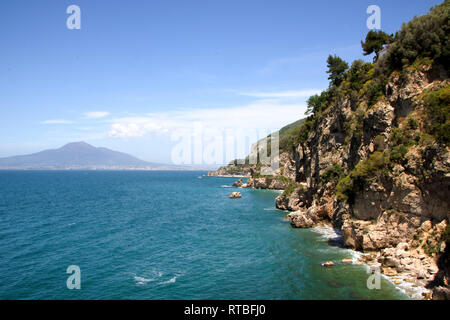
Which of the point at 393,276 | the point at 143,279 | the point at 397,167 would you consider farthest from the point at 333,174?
the point at 143,279

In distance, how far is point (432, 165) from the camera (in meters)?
27.1

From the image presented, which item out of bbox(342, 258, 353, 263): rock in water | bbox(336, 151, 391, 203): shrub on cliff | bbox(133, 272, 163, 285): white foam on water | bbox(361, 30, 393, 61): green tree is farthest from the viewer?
bbox(361, 30, 393, 61): green tree

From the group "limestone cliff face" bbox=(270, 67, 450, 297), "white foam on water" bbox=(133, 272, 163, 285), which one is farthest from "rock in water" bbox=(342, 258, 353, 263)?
"white foam on water" bbox=(133, 272, 163, 285)

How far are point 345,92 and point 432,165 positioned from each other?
26.5 meters

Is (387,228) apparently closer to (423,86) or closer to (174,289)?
(423,86)

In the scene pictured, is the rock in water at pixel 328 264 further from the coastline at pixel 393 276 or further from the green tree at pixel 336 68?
the green tree at pixel 336 68

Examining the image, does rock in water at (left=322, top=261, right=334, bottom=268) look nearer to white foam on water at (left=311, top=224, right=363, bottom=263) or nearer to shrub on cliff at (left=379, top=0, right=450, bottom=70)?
white foam on water at (left=311, top=224, right=363, bottom=263)

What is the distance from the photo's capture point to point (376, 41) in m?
52.8

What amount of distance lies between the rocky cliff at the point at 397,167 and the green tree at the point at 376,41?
5720mm

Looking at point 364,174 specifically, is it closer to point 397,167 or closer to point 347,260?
point 397,167

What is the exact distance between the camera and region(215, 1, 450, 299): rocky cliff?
26500 millimetres

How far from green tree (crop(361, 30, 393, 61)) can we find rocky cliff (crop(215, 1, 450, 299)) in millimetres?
5720
